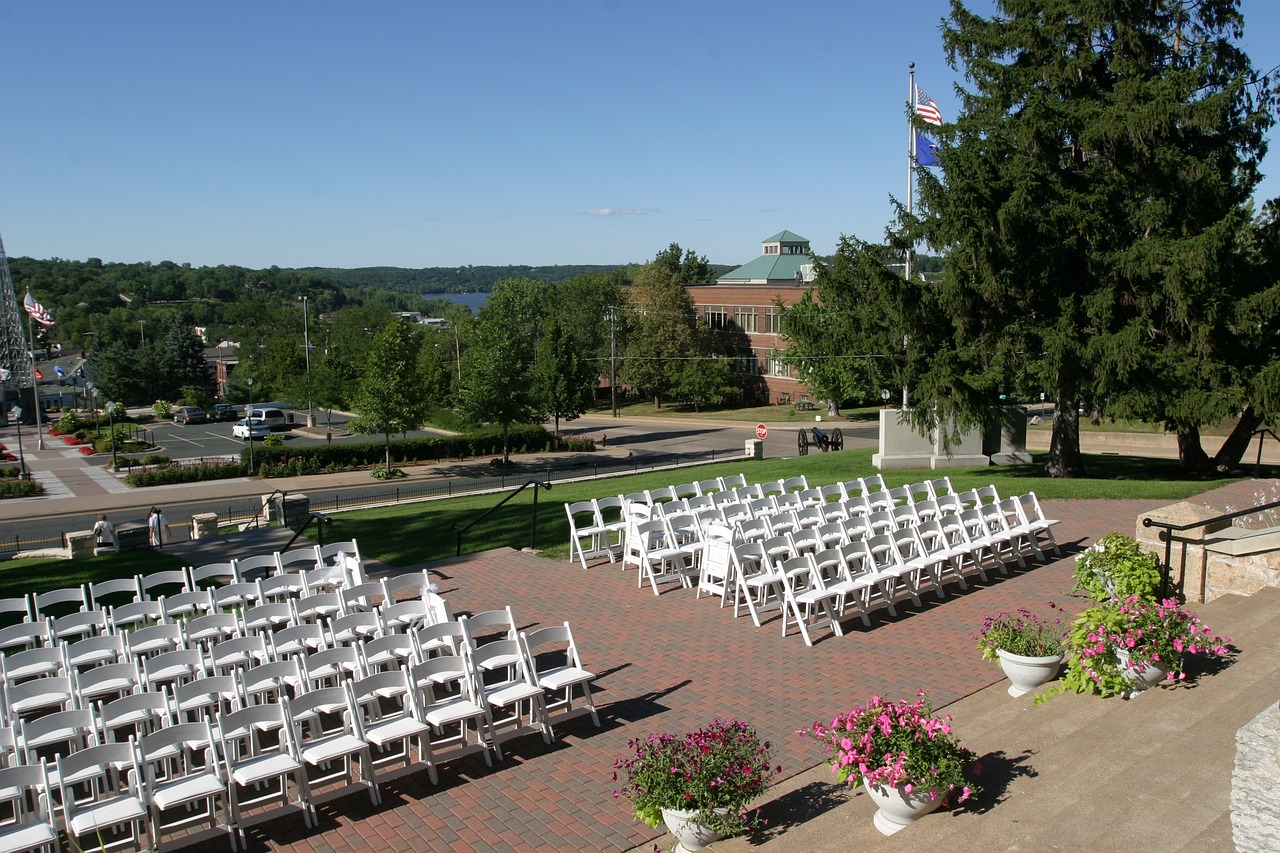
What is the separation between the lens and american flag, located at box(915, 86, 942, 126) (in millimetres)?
26064

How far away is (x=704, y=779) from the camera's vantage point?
5863 millimetres

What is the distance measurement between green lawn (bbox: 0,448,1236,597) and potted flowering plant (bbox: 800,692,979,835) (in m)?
9.71

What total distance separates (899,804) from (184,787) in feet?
15.4

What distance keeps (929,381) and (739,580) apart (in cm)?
1079

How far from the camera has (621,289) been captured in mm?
87188

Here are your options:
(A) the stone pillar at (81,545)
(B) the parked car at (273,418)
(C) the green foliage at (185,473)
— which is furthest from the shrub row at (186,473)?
(A) the stone pillar at (81,545)

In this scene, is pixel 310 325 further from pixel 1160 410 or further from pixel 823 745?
pixel 823 745

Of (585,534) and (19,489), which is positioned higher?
(585,534)

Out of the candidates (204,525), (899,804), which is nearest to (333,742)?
(899,804)

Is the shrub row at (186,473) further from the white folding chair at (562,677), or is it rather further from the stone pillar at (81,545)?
the white folding chair at (562,677)

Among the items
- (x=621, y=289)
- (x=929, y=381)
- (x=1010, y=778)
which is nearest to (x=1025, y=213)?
(x=929, y=381)

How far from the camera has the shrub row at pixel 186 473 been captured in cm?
4004

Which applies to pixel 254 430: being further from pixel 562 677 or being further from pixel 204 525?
pixel 562 677

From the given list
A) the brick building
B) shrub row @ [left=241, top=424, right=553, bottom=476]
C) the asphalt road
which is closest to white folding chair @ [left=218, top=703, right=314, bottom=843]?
the asphalt road
